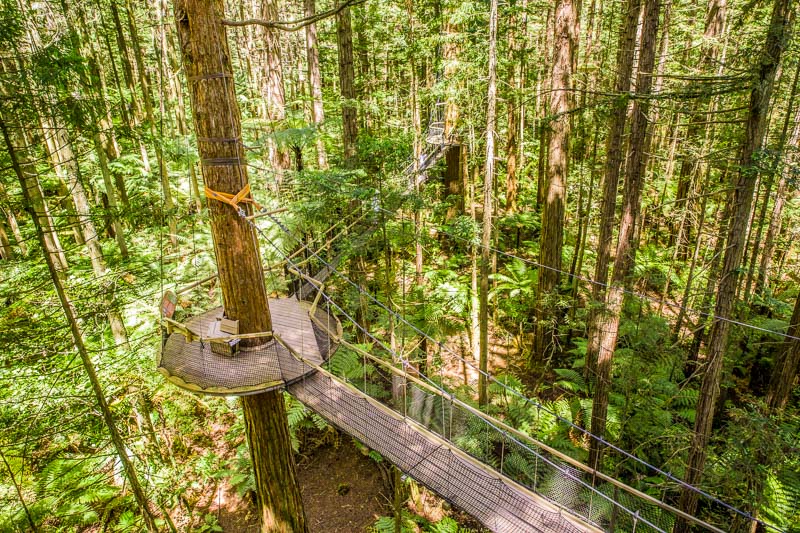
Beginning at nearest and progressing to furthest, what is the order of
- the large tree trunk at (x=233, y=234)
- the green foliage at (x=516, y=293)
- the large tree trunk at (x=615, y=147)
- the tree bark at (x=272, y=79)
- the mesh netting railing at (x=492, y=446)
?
1. the large tree trunk at (x=233, y=234)
2. the mesh netting railing at (x=492, y=446)
3. the large tree trunk at (x=615, y=147)
4. the tree bark at (x=272, y=79)
5. the green foliage at (x=516, y=293)

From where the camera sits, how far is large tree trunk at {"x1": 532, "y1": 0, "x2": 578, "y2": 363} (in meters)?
6.15

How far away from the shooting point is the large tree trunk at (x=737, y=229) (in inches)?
115

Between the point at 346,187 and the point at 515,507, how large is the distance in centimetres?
435

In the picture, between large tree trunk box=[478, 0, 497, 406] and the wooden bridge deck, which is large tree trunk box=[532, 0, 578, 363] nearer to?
large tree trunk box=[478, 0, 497, 406]

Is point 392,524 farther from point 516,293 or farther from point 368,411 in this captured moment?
point 516,293

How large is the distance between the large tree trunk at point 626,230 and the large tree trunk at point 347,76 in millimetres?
3615

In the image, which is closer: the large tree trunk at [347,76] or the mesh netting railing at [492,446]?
the mesh netting railing at [492,446]

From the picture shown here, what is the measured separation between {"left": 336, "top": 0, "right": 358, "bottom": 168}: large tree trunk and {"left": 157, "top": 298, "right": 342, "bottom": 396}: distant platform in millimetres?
3353

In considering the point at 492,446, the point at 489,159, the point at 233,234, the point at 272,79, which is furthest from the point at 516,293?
the point at 233,234

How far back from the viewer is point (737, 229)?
10.9 ft

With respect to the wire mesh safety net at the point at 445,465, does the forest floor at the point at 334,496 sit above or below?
below

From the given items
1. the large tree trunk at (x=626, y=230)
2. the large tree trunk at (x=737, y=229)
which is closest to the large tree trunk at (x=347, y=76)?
the large tree trunk at (x=626, y=230)

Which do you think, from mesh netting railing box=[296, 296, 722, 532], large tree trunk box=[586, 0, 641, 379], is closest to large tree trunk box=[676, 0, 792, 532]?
mesh netting railing box=[296, 296, 722, 532]

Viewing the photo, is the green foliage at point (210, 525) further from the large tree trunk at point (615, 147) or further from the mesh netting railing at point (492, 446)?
the large tree trunk at point (615, 147)
